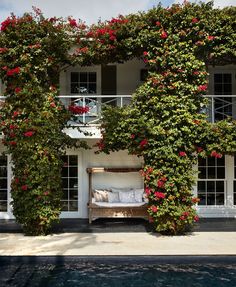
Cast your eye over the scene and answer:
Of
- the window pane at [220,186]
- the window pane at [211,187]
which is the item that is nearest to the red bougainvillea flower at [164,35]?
the window pane at [211,187]

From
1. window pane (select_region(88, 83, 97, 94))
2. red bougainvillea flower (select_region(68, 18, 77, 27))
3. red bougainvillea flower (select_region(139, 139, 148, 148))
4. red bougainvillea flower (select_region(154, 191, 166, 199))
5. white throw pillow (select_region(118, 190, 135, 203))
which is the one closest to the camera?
red bougainvillea flower (select_region(154, 191, 166, 199))

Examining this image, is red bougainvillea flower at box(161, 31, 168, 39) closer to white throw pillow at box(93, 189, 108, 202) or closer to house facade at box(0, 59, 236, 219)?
house facade at box(0, 59, 236, 219)

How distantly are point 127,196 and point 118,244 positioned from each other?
3.94 metres

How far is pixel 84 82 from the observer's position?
14.0 m

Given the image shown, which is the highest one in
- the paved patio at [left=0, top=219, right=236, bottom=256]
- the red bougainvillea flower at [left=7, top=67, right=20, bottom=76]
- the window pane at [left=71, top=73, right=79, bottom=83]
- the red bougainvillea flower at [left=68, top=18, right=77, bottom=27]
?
the red bougainvillea flower at [left=68, top=18, right=77, bottom=27]

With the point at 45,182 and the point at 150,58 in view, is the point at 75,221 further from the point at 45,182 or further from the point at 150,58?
the point at 150,58

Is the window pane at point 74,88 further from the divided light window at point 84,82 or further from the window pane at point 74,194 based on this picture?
the window pane at point 74,194

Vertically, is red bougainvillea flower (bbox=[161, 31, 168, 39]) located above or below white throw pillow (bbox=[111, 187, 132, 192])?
A: above

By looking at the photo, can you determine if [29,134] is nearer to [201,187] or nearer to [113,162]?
[113,162]

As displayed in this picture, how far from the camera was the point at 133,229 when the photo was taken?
11.2 meters

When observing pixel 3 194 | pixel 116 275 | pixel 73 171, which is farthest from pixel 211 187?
pixel 116 275

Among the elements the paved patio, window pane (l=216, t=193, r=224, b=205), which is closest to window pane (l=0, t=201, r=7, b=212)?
the paved patio

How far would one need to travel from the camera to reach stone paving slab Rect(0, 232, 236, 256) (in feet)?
26.8

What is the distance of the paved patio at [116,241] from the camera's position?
27.0 feet
